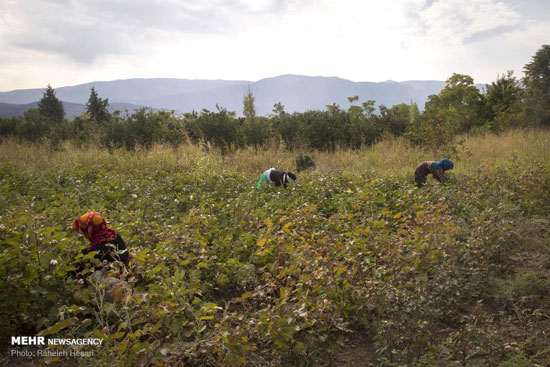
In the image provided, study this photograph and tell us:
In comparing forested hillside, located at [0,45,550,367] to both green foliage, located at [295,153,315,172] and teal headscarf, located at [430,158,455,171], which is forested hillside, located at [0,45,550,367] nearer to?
teal headscarf, located at [430,158,455,171]

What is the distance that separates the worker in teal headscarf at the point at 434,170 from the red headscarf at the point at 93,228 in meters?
5.68

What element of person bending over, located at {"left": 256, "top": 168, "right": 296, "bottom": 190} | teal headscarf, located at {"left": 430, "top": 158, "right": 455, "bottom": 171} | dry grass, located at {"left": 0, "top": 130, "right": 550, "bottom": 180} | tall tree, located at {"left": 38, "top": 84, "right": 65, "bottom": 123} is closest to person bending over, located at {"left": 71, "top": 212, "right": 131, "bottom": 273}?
person bending over, located at {"left": 256, "top": 168, "right": 296, "bottom": 190}

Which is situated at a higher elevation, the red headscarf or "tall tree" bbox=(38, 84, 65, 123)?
"tall tree" bbox=(38, 84, 65, 123)

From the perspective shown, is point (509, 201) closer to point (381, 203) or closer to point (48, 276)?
point (381, 203)

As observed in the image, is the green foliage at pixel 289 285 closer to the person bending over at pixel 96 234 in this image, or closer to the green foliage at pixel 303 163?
the person bending over at pixel 96 234

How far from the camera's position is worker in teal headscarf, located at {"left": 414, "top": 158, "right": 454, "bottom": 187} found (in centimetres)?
700

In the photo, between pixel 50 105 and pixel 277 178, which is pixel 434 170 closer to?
pixel 277 178

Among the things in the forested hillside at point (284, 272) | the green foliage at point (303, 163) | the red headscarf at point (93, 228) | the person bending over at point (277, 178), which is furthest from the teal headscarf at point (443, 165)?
the red headscarf at point (93, 228)

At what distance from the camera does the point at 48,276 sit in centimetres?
258

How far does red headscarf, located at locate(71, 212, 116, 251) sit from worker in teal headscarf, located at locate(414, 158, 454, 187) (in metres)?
5.68

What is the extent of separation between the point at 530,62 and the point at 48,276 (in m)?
30.2

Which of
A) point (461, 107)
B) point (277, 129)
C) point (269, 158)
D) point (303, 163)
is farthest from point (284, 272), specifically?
point (461, 107)

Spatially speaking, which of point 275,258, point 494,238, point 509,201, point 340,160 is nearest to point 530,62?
point 340,160

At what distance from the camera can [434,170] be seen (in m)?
7.06
